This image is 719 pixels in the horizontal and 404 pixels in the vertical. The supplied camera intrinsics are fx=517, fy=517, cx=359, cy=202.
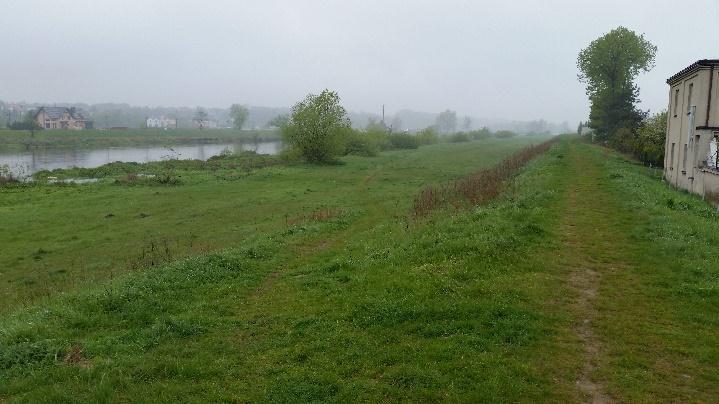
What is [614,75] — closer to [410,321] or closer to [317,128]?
[317,128]

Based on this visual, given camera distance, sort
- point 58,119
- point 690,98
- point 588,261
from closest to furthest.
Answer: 1. point 588,261
2. point 690,98
3. point 58,119

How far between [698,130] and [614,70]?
4848 cm

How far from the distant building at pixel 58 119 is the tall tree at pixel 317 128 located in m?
125

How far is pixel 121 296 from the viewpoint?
35.2 feet

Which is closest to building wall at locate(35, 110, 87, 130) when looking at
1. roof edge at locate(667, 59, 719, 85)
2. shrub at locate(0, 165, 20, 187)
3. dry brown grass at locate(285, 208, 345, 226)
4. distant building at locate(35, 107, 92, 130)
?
distant building at locate(35, 107, 92, 130)

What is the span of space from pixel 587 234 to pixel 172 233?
50.7ft

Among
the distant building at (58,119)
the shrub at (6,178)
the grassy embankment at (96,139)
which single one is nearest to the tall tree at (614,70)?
the grassy embankment at (96,139)

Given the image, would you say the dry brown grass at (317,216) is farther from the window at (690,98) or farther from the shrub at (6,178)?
the shrub at (6,178)

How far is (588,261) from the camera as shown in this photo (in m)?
12.4

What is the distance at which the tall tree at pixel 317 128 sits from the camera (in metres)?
52.6

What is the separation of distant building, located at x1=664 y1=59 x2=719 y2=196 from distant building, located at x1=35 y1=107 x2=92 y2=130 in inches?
6307

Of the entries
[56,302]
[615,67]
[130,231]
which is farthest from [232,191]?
[615,67]

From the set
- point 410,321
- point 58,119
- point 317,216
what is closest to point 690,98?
point 317,216

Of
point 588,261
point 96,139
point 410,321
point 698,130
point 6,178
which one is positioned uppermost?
point 698,130
